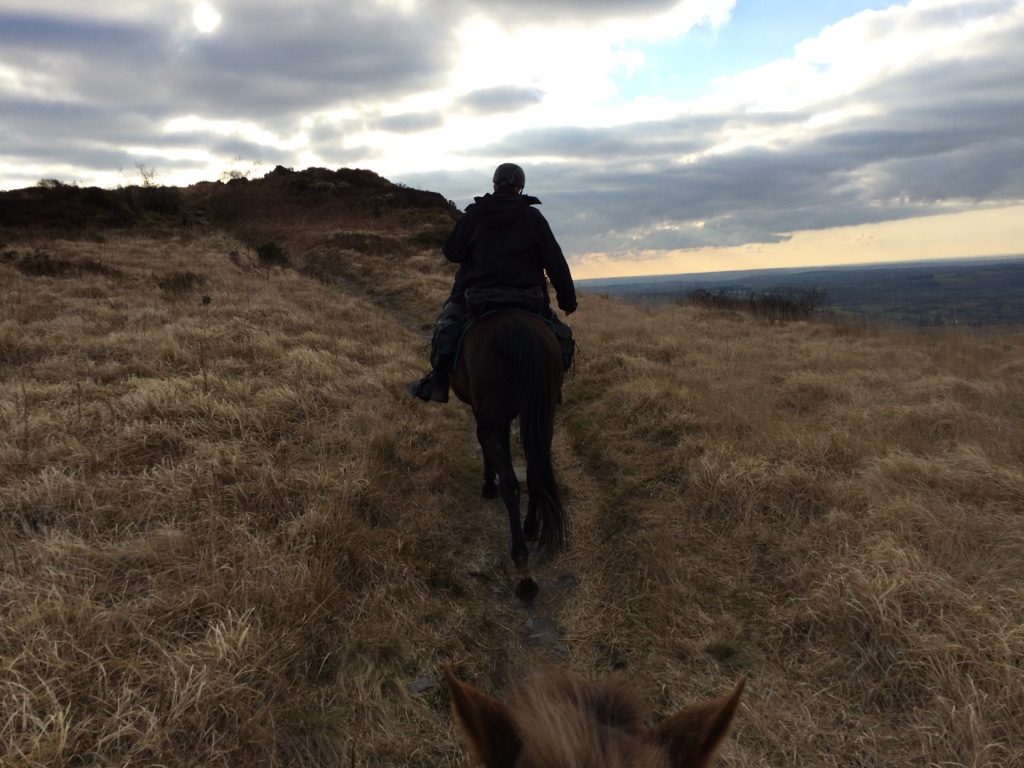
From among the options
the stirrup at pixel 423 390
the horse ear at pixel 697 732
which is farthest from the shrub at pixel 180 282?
the horse ear at pixel 697 732

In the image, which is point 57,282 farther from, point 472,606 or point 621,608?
point 621,608

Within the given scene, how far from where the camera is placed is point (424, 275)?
57.7ft

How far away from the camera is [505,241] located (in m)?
4.41

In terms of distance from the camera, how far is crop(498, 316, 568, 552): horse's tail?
3875 mm

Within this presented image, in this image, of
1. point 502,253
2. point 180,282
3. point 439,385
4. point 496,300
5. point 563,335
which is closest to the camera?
point 496,300

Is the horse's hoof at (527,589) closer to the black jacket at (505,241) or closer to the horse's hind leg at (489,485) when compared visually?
the horse's hind leg at (489,485)

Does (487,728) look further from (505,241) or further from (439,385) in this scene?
(439,385)

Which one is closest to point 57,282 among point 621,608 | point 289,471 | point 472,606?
point 289,471

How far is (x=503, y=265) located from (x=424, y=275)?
44.9 feet

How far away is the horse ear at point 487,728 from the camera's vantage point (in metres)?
1.21

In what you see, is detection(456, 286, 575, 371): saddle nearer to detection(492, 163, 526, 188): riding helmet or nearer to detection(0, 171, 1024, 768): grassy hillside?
detection(492, 163, 526, 188): riding helmet

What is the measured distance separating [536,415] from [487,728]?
2.73 m

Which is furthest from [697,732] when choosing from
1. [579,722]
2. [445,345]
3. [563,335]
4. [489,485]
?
[489,485]

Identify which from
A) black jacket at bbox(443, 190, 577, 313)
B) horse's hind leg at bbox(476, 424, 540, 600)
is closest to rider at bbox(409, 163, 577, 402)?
black jacket at bbox(443, 190, 577, 313)
